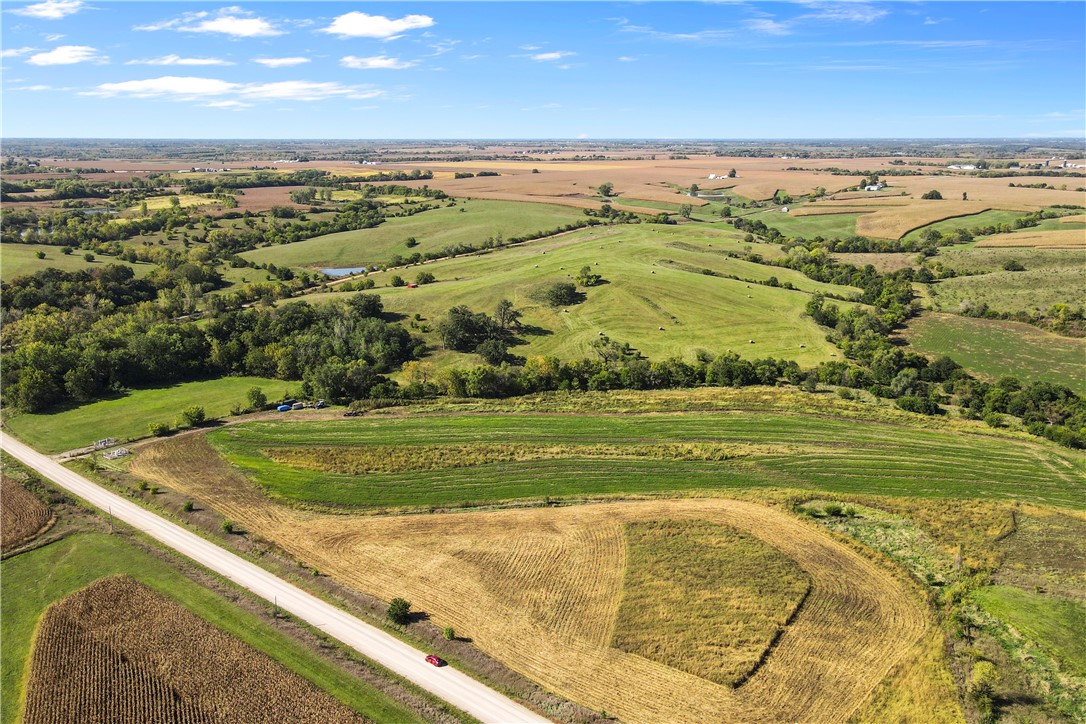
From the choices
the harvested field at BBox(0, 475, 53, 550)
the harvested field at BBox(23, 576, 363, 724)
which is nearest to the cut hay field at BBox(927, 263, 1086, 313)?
the harvested field at BBox(23, 576, 363, 724)

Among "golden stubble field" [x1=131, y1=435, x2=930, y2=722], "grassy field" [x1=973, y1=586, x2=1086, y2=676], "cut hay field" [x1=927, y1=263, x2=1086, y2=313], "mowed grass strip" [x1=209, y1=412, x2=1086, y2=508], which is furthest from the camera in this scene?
"cut hay field" [x1=927, y1=263, x2=1086, y2=313]

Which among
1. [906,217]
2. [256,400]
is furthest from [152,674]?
[906,217]

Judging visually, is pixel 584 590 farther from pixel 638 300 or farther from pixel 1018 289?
pixel 1018 289

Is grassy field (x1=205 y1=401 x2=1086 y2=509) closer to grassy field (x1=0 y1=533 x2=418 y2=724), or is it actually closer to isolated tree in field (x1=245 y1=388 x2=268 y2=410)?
isolated tree in field (x1=245 y1=388 x2=268 y2=410)

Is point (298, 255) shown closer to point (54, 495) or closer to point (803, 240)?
point (54, 495)

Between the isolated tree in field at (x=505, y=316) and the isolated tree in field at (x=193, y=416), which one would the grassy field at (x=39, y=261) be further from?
the isolated tree in field at (x=505, y=316)

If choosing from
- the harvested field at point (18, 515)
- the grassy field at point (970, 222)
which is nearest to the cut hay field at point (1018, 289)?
the grassy field at point (970, 222)
